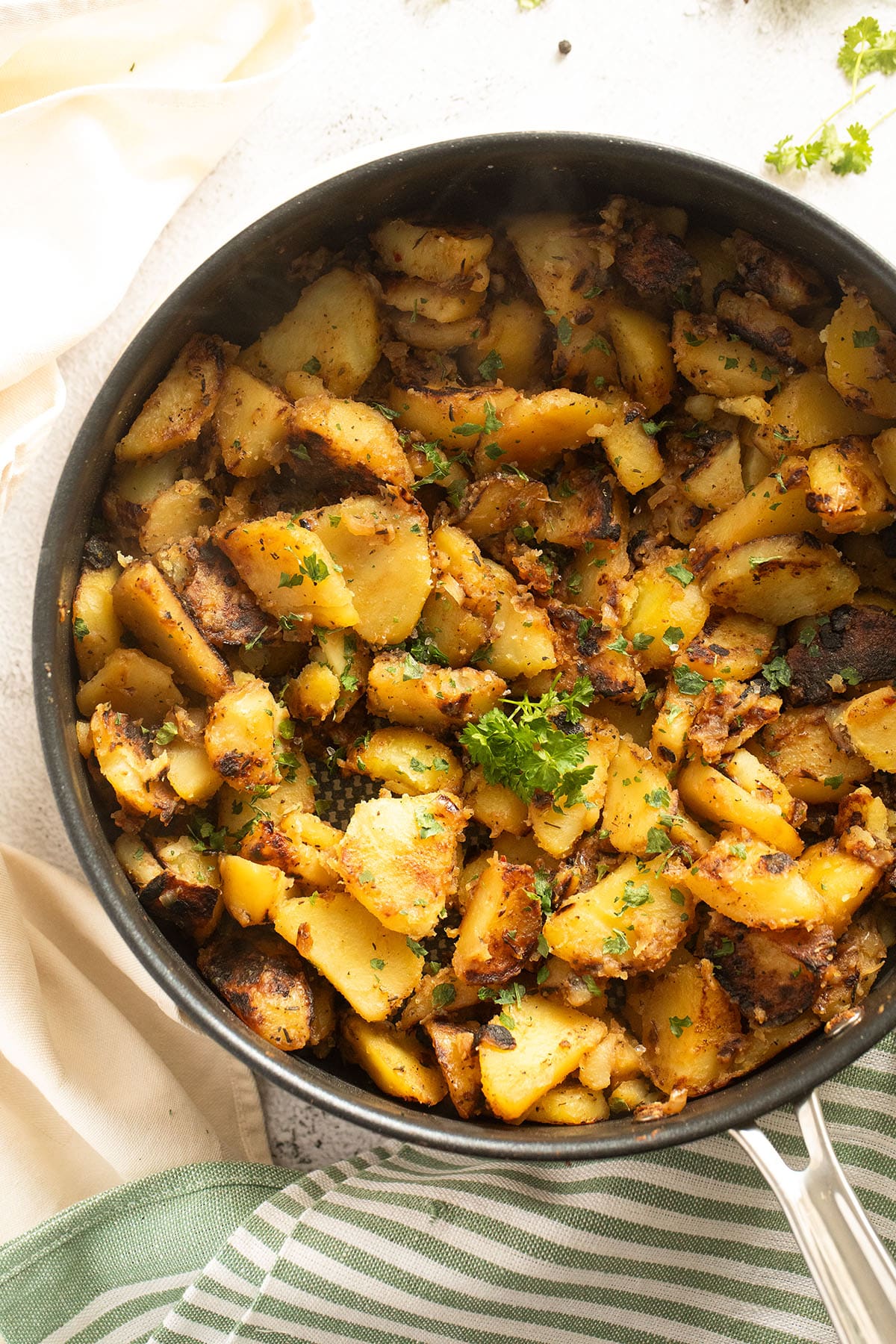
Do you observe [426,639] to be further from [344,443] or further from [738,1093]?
[738,1093]

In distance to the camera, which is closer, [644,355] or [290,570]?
[290,570]

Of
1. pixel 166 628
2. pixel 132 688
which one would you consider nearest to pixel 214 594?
pixel 166 628

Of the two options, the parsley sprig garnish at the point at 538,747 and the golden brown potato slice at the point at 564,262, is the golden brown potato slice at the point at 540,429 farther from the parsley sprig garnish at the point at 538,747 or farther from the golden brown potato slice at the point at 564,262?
the parsley sprig garnish at the point at 538,747

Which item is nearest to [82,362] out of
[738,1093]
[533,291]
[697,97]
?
[533,291]

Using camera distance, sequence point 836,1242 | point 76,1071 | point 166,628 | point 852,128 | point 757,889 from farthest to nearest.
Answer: point 76,1071 → point 852,128 → point 166,628 → point 757,889 → point 836,1242

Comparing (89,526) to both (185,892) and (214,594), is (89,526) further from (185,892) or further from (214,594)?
(185,892)

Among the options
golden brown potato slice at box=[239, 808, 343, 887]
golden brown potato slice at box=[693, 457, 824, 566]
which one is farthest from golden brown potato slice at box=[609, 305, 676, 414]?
golden brown potato slice at box=[239, 808, 343, 887]

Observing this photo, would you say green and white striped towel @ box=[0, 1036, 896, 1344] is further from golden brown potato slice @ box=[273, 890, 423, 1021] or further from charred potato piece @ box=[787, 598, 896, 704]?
charred potato piece @ box=[787, 598, 896, 704]

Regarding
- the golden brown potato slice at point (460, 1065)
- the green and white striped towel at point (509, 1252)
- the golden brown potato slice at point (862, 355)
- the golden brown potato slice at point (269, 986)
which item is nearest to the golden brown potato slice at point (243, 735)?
the golden brown potato slice at point (269, 986)
